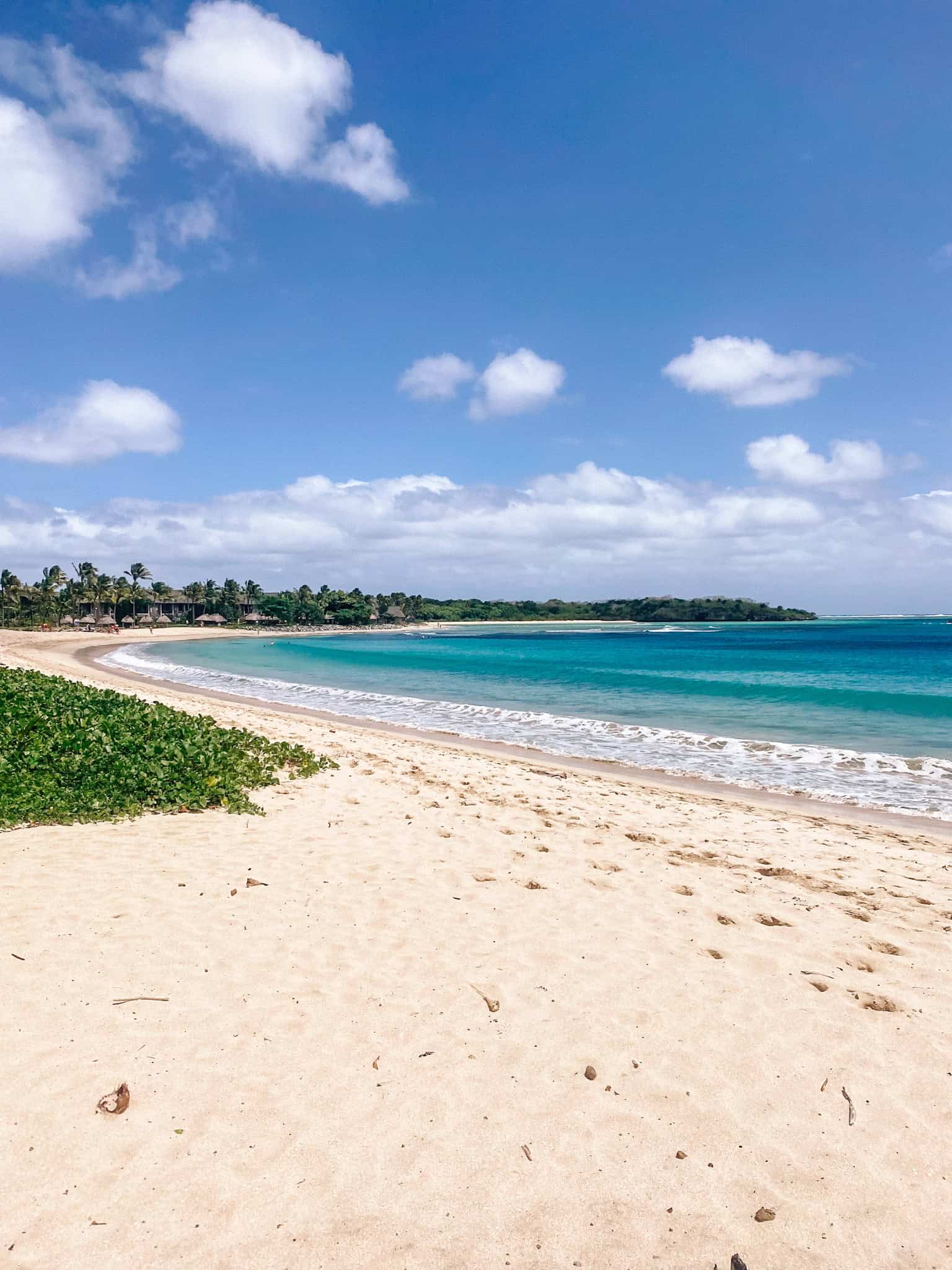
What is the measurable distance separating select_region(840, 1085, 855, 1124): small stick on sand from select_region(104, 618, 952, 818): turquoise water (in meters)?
9.80

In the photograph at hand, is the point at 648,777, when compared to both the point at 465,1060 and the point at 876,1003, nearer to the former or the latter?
the point at 876,1003

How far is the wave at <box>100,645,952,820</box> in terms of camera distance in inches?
539

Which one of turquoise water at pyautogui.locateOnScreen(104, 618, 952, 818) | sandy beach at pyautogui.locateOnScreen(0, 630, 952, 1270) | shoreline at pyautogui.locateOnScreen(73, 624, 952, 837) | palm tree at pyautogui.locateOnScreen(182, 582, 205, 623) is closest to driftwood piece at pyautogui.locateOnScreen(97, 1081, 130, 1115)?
sandy beach at pyautogui.locateOnScreen(0, 630, 952, 1270)

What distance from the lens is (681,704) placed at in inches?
1075

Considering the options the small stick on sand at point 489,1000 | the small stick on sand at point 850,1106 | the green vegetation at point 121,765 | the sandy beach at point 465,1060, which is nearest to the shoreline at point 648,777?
the sandy beach at point 465,1060

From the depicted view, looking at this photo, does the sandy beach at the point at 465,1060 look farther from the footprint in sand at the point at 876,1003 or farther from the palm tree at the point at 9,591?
the palm tree at the point at 9,591

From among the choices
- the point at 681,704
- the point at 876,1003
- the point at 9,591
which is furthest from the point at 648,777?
the point at 9,591

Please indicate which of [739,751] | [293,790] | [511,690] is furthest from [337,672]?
[293,790]

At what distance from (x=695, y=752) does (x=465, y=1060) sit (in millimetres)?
14637

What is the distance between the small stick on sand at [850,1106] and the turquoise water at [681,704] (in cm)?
980

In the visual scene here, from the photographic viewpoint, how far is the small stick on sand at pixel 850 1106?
3903mm

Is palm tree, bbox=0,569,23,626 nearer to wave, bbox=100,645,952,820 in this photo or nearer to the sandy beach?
wave, bbox=100,645,952,820

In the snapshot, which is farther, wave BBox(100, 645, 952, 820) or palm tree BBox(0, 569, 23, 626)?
palm tree BBox(0, 569, 23, 626)

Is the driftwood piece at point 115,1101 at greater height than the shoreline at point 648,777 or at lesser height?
greater
